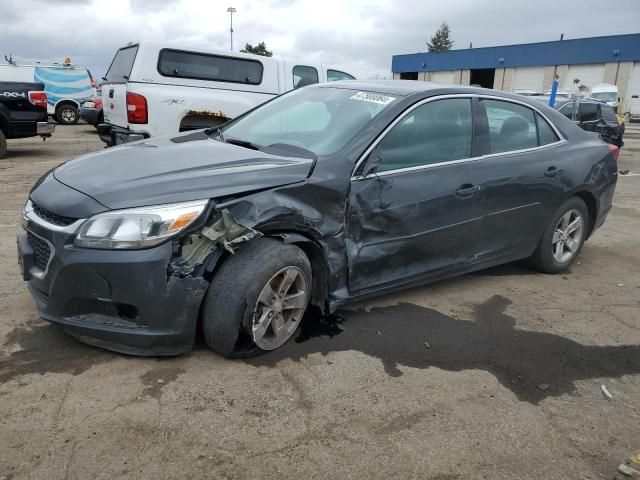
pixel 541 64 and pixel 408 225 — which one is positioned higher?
pixel 541 64

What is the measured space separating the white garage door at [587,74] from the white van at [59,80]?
34.9 m

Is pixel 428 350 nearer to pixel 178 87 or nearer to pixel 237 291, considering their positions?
pixel 237 291

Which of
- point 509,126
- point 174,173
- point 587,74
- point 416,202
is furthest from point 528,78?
point 174,173

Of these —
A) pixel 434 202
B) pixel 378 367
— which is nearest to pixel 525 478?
pixel 378 367

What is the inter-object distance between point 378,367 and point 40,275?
6.32 feet

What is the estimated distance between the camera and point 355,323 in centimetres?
367

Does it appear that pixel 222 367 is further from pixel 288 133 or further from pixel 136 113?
pixel 136 113

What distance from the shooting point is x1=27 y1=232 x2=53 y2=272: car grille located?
9.48 feet

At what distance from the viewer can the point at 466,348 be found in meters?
3.44

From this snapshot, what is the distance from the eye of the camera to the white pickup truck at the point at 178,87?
8102 mm

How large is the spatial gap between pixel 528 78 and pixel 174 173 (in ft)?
160

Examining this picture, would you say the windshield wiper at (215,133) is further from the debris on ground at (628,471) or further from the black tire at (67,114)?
the black tire at (67,114)

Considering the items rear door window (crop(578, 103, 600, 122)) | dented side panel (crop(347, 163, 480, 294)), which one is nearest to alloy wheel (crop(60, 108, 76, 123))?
rear door window (crop(578, 103, 600, 122))

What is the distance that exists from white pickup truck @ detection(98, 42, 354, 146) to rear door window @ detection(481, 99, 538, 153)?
4.73 metres
